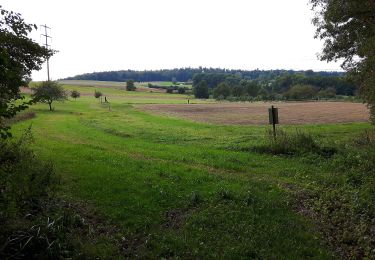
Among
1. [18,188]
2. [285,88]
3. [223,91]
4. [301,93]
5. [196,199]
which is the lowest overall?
[196,199]

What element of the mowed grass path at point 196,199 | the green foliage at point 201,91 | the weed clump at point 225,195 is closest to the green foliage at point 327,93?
the green foliage at point 201,91

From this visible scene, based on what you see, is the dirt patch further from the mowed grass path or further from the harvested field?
the harvested field

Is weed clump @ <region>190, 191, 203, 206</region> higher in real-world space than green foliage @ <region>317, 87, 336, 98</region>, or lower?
lower

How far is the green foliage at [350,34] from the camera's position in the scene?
16734 mm

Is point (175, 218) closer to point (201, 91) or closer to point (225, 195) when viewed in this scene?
point (225, 195)

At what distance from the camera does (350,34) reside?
2344 centimetres

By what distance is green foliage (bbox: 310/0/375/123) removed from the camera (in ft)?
54.9

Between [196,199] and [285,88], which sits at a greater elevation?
[285,88]

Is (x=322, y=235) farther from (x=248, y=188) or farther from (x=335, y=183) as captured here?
(x=335, y=183)

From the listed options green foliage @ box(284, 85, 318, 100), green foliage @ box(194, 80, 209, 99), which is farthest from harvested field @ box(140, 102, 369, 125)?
green foliage @ box(194, 80, 209, 99)

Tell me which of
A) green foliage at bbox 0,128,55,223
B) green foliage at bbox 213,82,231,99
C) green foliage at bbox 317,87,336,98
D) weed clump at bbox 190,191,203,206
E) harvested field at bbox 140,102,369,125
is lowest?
harvested field at bbox 140,102,369,125

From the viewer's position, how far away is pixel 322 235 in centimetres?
772

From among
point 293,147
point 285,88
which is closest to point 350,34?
point 293,147

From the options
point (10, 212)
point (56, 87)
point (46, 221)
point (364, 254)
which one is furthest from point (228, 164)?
point (56, 87)
